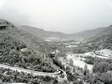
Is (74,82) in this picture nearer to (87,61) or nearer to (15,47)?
(15,47)

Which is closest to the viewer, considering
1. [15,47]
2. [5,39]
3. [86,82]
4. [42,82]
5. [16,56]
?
[42,82]

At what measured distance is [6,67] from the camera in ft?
368

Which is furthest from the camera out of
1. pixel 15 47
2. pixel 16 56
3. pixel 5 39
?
Result: pixel 5 39

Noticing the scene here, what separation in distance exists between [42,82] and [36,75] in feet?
29.7

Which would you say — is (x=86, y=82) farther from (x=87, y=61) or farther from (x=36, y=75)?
(x=87, y=61)

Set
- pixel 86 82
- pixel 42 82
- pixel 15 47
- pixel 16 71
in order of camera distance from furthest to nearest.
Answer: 1. pixel 15 47
2. pixel 86 82
3. pixel 16 71
4. pixel 42 82

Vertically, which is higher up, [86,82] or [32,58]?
[32,58]

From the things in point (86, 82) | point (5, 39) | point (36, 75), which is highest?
point (5, 39)

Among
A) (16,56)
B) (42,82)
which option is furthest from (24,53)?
(42,82)

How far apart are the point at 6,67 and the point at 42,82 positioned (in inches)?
1058

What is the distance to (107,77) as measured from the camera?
404 ft

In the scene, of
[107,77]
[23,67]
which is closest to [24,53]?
[23,67]

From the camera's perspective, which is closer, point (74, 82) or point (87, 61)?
point (74, 82)

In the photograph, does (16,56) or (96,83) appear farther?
(16,56)
